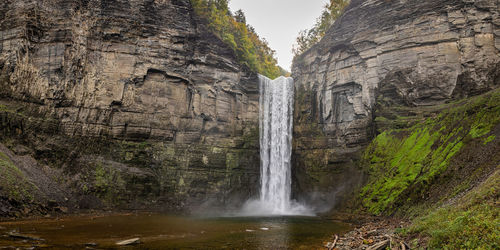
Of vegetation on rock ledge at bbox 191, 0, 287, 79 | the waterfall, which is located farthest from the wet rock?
vegetation on rock ledge at bbox 191, 0, 287, 79

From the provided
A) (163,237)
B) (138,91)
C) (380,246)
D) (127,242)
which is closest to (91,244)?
(127,242)

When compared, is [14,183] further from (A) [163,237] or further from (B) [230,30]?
(B) [230,30]

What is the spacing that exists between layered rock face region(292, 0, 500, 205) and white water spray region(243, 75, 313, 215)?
3.90 ft

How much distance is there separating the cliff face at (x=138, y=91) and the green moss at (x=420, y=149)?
1260 cm

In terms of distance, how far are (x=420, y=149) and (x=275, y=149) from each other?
1481 centimetres

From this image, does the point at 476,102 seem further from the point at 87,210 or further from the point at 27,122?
the point at 27,122

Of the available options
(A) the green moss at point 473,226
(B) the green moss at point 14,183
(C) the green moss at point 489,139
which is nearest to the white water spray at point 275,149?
(C) the green moss at point 489,139

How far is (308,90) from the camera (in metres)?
34.5

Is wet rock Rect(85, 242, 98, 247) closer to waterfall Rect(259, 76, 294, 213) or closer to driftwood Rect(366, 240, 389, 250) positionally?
driftwood Rect(366, 240, 389, 250)

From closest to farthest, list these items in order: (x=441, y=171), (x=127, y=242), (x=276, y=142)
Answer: (x=127, y=242)
(x=441, y=171)
(x=276, y=142)

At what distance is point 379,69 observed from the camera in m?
28.3

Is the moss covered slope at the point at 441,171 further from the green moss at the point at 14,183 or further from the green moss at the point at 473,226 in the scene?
the green moss at the point at 14,183

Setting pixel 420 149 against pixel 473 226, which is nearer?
pixel 473 226

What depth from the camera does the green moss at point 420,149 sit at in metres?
16.8
